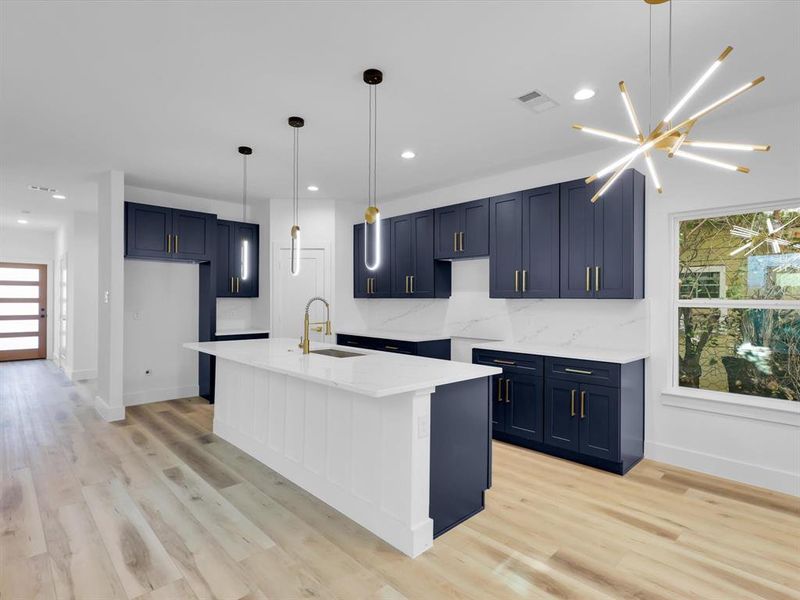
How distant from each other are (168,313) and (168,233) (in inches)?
46.3

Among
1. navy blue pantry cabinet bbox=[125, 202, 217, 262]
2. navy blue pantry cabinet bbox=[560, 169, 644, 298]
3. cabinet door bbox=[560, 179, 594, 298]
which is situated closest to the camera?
navy blue pantry cabinet bbox=[560, 169, 644, 298]

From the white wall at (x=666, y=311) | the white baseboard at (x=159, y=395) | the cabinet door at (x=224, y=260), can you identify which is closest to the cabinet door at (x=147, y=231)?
the cabinet door at (x=224, y=260)

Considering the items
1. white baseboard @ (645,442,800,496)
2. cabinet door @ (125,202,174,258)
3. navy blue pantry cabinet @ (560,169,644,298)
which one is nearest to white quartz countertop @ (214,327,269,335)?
cabinet door @ (125,202,174,258)

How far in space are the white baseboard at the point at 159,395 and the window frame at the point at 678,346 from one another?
569 centimetres

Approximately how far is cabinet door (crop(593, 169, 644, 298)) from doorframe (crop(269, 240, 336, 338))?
3.57 metres

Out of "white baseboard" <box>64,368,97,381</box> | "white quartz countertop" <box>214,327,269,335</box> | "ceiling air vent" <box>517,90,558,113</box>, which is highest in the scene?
"ceiling air vent" <box>517,90,558,113</box>

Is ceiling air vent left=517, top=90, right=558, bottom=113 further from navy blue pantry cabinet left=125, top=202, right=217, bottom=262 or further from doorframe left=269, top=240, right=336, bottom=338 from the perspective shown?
navy blue pantry cabinet left=125, top=202, right=217, bottom=262

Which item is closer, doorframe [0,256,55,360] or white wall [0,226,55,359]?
white wall [0,226,55,359]

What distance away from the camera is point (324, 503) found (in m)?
2.94

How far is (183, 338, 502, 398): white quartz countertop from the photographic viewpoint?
2287 millimetres

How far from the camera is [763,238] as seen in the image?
3.36m

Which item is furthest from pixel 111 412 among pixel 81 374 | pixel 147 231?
pixel 81 374

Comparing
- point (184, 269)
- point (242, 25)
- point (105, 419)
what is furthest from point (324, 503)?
point (184, 269)

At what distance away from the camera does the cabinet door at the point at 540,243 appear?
4.10 meters
